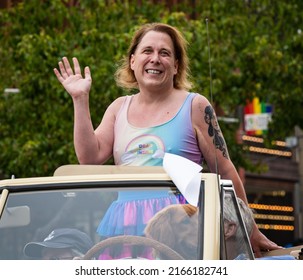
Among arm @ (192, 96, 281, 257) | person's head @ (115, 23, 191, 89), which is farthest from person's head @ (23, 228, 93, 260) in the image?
person's head @ (115, 23, 191, 89)

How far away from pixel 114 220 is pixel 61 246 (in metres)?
0.25

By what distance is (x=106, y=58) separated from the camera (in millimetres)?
19812

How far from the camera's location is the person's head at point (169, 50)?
6.08 meters

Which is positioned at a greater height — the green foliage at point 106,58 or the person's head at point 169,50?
the person's head at point 169,50

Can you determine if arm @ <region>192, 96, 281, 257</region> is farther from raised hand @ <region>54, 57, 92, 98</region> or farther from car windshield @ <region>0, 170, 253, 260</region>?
car windshield @ <region>0, 170, 253, 260</region>

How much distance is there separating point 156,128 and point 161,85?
1.03 ft

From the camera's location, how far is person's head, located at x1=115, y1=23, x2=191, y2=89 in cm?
608

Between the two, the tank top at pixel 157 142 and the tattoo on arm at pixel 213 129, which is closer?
the tank top at pixel 157 142

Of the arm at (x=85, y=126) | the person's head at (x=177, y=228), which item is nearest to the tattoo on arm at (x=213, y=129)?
the arm at (x=85, y=126)

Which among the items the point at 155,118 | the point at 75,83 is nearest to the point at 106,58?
the point at 75,83

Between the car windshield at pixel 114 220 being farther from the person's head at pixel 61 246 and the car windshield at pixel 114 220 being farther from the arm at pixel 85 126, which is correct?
the arm at pixel 85 126

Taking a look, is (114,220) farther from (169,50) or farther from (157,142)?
(169,50)

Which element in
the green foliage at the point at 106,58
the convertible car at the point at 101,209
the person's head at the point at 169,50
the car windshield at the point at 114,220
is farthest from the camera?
the green foliage at the point at 106,58

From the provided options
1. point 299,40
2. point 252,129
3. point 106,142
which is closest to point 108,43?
point 299,40
